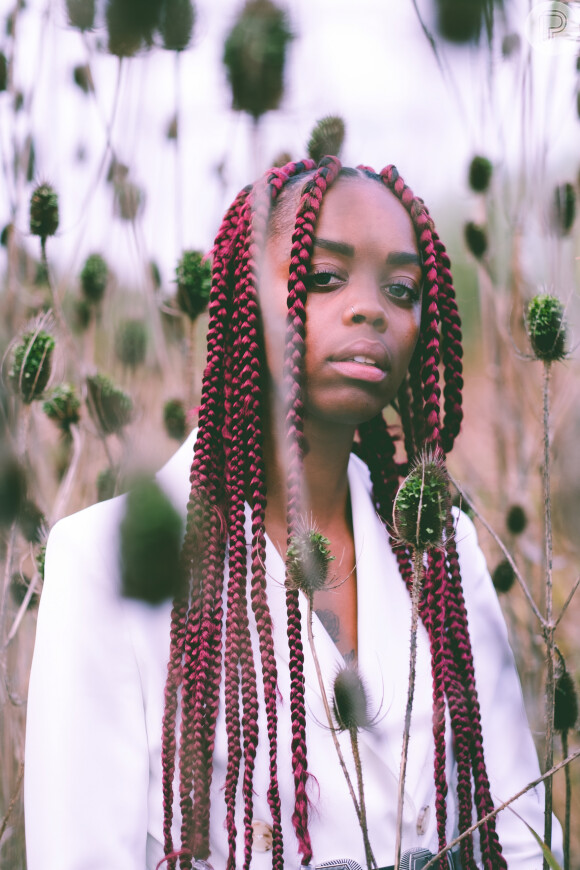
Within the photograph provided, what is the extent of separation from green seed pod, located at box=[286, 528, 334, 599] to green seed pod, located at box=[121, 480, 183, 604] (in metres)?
0.21

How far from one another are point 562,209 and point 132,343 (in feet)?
2.17

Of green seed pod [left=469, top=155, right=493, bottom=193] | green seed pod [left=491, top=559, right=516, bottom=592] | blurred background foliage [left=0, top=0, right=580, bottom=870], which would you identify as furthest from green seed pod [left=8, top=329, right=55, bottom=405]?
green seed pod [left=491, top=559, right=516, bottom=592]

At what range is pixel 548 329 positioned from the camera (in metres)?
0.74

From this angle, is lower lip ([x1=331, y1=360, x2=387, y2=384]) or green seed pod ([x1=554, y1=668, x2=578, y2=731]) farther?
green seed pod ([x1=554, y1=668, x2=578, y2=731])

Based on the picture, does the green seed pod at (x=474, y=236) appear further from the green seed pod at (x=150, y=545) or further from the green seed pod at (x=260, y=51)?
the green seed pod at (x=150, y=545)

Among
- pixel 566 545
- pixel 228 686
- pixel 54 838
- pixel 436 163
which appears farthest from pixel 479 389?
pixel 54 838

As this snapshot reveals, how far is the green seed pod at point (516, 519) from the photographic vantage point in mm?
1240

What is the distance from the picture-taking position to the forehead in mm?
751

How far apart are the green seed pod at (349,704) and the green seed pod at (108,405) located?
0.55 m

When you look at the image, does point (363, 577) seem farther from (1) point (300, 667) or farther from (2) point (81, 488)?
(2) point (81, 488)

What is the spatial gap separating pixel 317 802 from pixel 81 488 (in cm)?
67

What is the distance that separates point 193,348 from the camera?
3.65ft

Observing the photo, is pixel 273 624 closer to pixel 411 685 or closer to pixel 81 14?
pixel 411 685

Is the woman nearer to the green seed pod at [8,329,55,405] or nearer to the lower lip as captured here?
the lower lip
